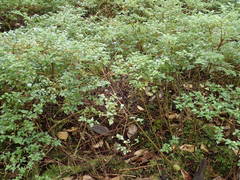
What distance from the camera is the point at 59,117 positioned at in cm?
260

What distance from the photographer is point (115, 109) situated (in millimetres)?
2584

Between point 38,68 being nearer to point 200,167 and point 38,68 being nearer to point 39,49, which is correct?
point 39,49

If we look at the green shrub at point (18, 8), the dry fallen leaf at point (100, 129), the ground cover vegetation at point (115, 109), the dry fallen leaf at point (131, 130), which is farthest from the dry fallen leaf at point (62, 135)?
the green shrub at point (18, 8)

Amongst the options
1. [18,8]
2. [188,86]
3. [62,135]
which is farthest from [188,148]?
[18,8]

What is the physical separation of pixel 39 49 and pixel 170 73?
1477mm

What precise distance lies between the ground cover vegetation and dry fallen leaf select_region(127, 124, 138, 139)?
0.4 inches

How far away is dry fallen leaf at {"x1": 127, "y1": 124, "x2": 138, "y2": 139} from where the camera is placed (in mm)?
2625

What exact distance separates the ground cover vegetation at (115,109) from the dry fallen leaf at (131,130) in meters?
0.01

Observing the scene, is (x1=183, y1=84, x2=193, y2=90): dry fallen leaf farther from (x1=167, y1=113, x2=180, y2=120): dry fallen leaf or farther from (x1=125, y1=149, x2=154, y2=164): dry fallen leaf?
(x1=125, y1=149, x2=154, y2=164): dry fallen leaf

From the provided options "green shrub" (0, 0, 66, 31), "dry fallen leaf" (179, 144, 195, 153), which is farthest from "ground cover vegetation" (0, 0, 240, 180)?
"green shrub" (0, 0, 66, 31)

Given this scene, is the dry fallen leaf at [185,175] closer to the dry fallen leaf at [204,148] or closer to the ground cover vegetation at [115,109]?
the ground cover vegetation at [115,109]

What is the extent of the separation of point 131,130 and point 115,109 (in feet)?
0.97

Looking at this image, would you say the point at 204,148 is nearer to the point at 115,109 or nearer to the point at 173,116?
the point at 173,116

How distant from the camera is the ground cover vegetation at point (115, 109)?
85.4 inches
